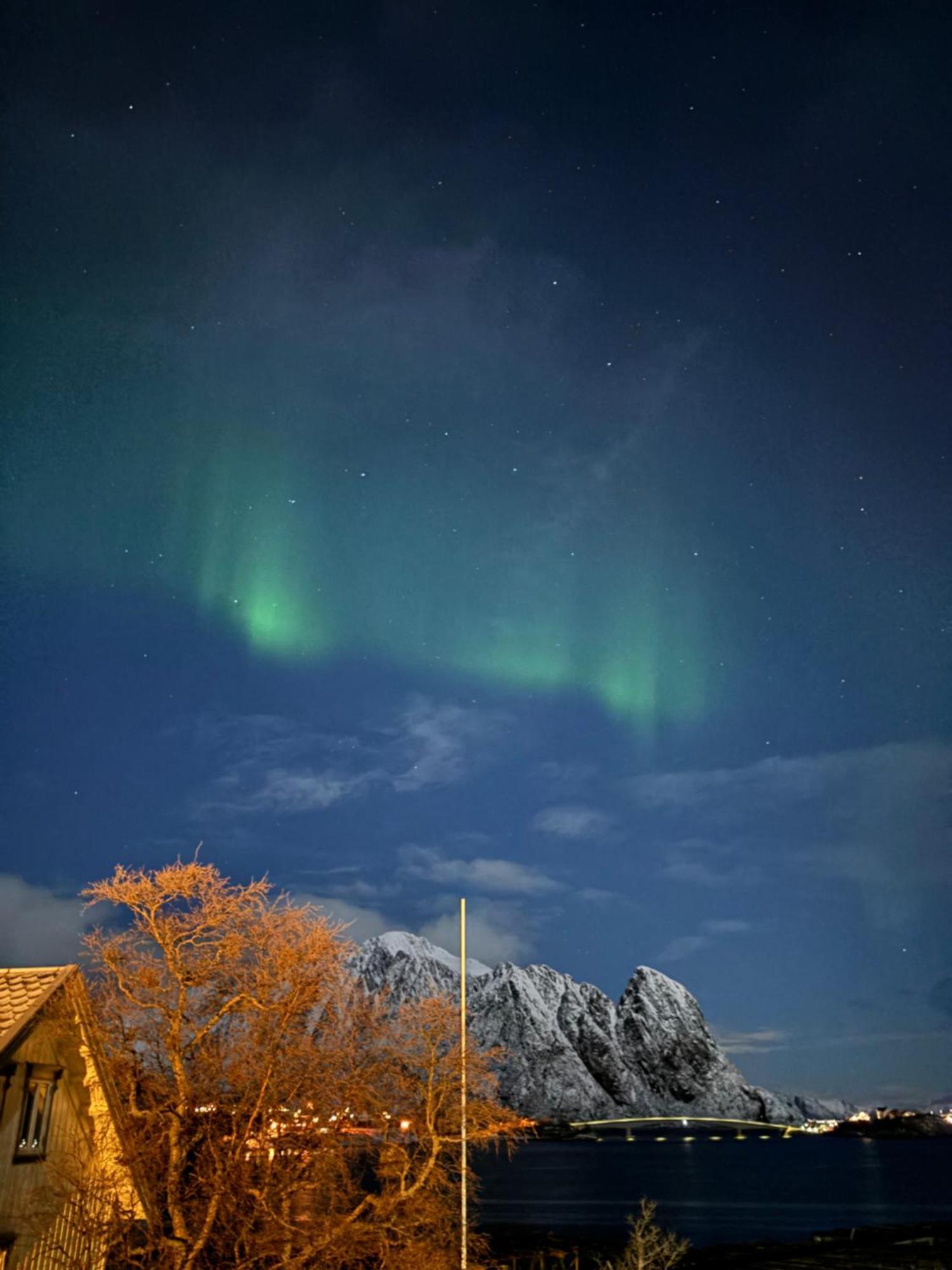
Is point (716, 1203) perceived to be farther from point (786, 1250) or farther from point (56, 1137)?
point (56, 1137)

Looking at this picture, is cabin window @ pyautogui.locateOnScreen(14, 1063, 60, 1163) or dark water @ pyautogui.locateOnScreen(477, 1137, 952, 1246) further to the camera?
dark water @ pyautogui.locateOnScreen(477, 1137, 952, 1246)

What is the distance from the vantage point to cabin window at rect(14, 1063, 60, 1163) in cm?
1869

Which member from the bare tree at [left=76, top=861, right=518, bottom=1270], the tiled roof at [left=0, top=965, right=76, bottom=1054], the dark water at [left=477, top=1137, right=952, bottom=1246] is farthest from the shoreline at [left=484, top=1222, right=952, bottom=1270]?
the tiled roof at [left=0, top=965, right=76, bottom=1054]

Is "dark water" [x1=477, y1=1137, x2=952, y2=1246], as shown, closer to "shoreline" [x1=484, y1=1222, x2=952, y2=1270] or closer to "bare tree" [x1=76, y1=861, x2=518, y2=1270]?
"shoreline" [x1=484, y1=1222, x2=952, y2=1270]

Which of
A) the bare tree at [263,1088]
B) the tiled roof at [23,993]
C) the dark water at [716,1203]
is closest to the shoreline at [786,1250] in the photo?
the dark water at [716,1203]

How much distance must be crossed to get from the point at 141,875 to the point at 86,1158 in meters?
5.54

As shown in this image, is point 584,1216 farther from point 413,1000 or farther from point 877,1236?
point 413,1000

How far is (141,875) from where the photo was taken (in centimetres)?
2033

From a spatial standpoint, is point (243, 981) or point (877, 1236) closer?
point (243, 981)

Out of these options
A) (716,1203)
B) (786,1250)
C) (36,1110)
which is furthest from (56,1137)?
(716,1203)

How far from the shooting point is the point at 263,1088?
19516 millimetres

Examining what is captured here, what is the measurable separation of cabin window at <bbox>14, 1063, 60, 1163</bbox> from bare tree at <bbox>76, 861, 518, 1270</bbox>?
1243 millimetres

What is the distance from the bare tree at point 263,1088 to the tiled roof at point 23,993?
125 centimetres

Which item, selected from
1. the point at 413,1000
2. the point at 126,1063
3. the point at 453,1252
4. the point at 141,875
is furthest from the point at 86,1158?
the point at 453,1252
